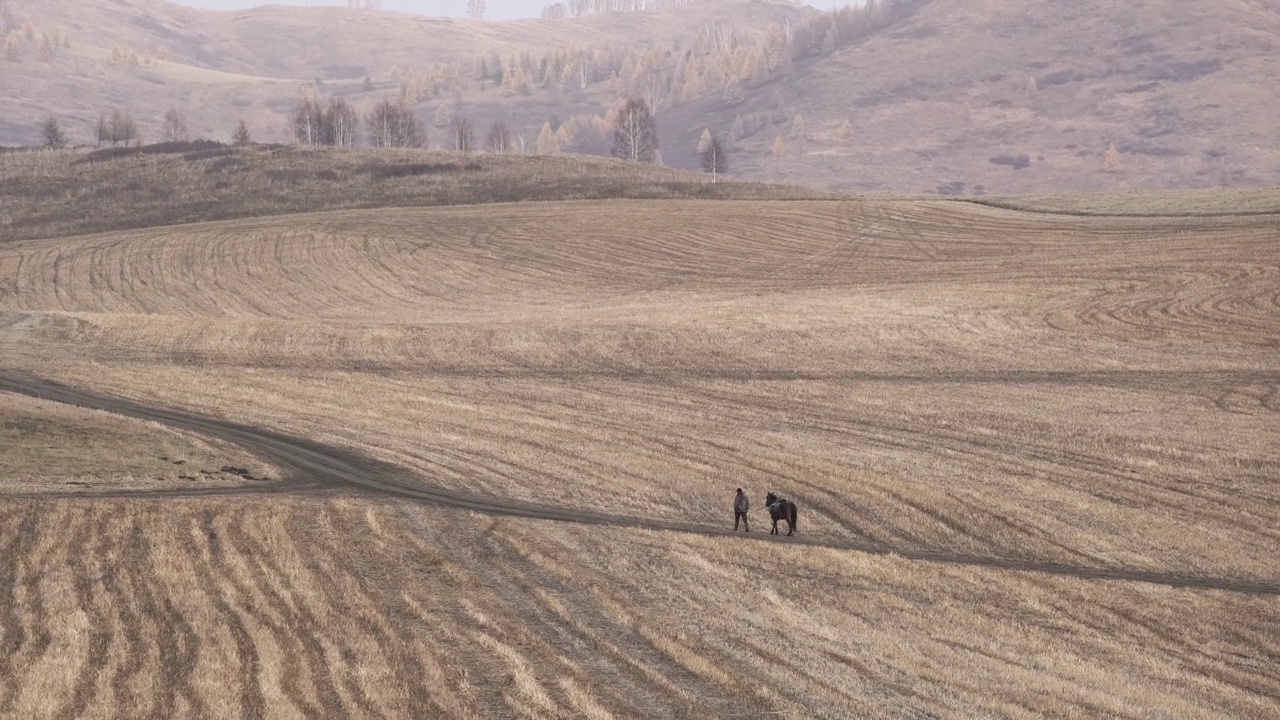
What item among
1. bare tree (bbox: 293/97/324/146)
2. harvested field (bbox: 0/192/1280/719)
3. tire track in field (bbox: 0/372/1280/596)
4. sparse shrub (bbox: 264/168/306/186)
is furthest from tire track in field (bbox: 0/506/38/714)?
bare tree (bbox: 293/97/324/146)

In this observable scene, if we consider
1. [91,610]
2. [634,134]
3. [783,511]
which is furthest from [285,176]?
[91,610]

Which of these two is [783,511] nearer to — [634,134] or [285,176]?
[285,176]

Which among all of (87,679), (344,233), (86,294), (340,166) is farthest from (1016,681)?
(340,166)

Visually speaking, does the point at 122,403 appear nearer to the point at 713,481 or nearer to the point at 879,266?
the point at 713,481

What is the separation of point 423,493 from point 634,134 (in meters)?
152

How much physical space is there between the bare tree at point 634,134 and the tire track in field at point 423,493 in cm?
14144

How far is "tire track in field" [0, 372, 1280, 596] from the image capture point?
26.5 meters

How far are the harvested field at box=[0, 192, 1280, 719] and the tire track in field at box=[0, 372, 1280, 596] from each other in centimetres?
19

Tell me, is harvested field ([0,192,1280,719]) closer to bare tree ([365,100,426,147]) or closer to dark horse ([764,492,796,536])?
dark horse ([764,492,796,536])

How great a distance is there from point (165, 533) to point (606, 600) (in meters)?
9.37

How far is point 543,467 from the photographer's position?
113 feet

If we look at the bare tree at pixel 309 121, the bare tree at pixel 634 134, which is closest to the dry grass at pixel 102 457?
the bare tree at pixel 634 134

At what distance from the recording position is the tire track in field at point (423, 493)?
26.5 m

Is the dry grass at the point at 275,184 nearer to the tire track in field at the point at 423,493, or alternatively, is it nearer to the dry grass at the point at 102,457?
the tire track in field at the point at 423,493
